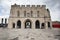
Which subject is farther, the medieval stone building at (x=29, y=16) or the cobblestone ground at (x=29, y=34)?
the medieval stone building at (x=29, y=16)

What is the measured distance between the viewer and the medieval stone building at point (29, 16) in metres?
54.0

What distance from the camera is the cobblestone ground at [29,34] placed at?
130ft

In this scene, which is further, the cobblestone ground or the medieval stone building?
the medieval stone building

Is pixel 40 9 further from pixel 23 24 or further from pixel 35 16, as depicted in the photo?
pixel 23 24

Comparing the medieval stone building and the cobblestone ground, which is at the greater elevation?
the medieval stone building

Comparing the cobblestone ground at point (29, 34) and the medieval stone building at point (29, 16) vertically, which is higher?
the medieval stone building at point (29, 16)

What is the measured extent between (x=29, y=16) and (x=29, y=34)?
14693mm

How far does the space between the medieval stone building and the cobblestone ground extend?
11061 millimetres

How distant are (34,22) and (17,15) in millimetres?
5135

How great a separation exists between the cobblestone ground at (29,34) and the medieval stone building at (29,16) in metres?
11.1

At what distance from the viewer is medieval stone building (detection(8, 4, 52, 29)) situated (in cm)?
5400

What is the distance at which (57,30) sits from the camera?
43.9 metres

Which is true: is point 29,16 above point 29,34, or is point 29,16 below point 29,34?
above

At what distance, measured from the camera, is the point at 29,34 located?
1599 inches
